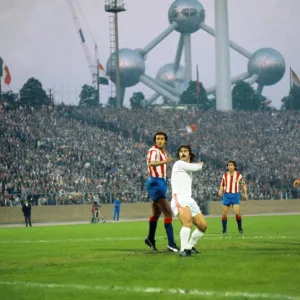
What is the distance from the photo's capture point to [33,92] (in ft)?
377

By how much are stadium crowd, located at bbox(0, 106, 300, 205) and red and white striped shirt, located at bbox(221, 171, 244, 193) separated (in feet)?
95.4

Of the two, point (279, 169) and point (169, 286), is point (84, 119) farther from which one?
point (169, 286)

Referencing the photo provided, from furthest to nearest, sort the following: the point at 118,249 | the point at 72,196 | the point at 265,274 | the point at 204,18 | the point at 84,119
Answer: the point at 204,18 < the point at 84,119 < the point at 72,196 < the point at 118,249 < the point at 265,274

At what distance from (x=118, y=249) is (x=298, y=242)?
4.27 meters

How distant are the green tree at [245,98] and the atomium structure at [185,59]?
5207mm

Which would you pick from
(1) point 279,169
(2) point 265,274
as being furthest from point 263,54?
(2) point 265,274

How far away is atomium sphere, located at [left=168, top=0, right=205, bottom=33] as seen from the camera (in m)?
139

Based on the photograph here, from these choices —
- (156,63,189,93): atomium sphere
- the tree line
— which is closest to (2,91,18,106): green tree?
the tree line

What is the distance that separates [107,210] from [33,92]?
5614cm

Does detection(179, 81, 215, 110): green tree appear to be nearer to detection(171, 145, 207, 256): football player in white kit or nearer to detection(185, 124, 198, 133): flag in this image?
detection(185, 124, 198, 133): flag

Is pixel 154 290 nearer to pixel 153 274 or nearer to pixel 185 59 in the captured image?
pixel 153 274

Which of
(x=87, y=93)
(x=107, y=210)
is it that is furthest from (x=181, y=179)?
(x=87, y=93)

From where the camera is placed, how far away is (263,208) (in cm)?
6719

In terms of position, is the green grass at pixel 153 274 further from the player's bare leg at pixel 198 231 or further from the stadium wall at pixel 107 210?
the stadium wall at pixel 107 210
